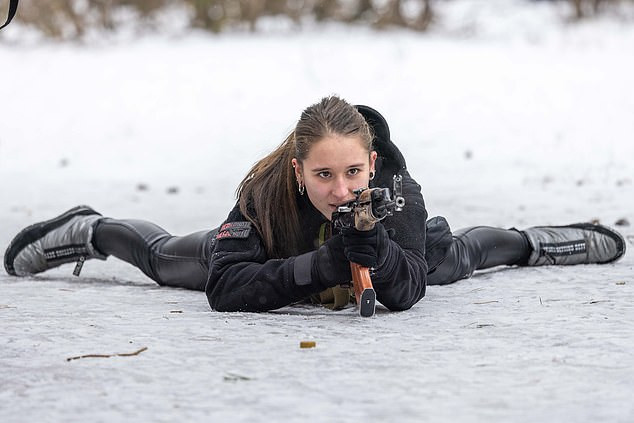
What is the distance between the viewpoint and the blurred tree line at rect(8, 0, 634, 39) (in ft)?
46.8

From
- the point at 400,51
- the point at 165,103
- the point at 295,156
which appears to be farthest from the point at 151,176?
the point at 295,156

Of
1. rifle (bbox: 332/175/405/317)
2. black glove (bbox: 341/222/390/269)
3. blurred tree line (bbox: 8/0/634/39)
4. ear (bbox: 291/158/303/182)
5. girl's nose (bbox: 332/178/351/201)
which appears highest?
blurred tree line (bbox: 8/0/634/39)

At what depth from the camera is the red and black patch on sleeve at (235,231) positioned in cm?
373

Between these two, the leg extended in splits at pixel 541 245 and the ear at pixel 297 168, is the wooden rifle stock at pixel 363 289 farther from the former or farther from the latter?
the leg extended in splits at pixel 541 245

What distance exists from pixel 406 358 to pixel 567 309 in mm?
980

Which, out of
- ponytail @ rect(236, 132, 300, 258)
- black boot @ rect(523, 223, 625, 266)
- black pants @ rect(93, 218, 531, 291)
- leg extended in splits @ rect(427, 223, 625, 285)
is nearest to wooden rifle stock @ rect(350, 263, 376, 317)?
ponytail @ rect(236, 132, 300, 258)

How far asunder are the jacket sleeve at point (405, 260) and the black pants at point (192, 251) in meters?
0.57

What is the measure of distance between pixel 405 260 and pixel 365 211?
46cm

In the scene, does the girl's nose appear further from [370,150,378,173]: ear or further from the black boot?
the black boot

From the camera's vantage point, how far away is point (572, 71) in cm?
1227

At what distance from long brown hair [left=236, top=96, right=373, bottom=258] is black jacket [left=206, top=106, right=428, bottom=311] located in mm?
39

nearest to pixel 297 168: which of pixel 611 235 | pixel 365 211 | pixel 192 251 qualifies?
pixel 365 211

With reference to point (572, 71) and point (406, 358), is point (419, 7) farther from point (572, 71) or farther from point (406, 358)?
point (406, 358)

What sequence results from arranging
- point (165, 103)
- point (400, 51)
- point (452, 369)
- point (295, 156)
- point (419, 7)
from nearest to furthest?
point (452, 369) → point (295, 156) → point (165, 103) → point (400, 51) → point (419, 7)
